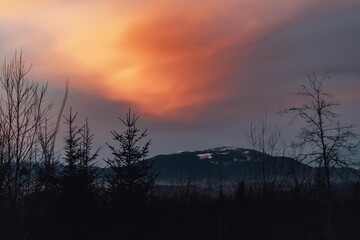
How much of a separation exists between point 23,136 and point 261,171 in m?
16.2

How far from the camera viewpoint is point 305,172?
85.1 ft

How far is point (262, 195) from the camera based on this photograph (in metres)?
29.4

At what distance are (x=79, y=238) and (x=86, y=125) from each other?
32.8ft

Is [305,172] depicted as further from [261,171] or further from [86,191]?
[86,191]

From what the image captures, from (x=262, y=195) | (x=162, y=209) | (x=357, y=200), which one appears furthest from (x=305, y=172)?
(x=162, y=209)

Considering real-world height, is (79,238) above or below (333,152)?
Answer: below

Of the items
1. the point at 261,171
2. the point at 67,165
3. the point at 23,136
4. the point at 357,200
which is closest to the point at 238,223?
the point at 261,171

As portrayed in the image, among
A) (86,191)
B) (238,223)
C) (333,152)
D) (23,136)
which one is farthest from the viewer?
(238,223)

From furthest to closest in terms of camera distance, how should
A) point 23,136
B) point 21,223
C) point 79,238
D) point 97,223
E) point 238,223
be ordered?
point 238,223 → point 97,223 → point 79,238 → point 23,136 → point 21,223

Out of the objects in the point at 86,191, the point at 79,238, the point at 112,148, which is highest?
the point at 112,148

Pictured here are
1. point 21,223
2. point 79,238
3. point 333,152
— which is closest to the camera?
point 21,223

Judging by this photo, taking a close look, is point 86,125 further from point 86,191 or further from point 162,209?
point 162,209

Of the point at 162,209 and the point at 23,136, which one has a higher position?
the point at 23,136

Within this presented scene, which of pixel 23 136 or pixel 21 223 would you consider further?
pixel 23 136
